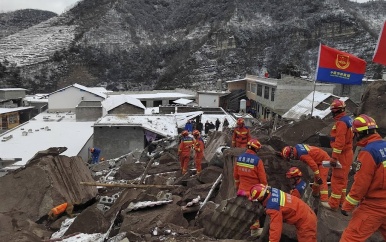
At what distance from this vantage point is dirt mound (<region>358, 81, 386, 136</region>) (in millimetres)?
9570

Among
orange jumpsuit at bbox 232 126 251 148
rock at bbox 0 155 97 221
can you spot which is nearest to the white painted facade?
orange jumpsuit at bbox 232 126 251 148

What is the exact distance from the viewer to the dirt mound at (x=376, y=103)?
9570mm

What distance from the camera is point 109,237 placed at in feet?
21.2

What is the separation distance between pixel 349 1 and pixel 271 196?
93.4 meters

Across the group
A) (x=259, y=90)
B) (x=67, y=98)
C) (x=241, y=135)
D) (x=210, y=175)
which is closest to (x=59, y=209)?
(x=210, y=175)

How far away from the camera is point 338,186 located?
19.9 feet

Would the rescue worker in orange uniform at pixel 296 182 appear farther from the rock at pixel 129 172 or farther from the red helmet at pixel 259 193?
the rock at pixel 129 172

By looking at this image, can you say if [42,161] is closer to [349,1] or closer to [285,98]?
[285,98]

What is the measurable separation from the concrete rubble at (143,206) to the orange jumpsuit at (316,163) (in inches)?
9.4

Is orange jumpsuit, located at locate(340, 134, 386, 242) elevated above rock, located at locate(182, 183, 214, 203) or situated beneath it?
elevated above

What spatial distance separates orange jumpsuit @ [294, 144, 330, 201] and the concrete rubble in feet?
0.78

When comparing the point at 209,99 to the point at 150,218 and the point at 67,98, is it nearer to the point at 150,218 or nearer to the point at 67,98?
the point at 67,98

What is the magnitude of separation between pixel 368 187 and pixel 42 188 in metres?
7.03

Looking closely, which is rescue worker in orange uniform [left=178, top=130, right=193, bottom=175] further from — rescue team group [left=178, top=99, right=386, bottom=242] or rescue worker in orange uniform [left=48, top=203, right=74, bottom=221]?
rescue team group [left=178, top=99, right=386, bottom=242]
